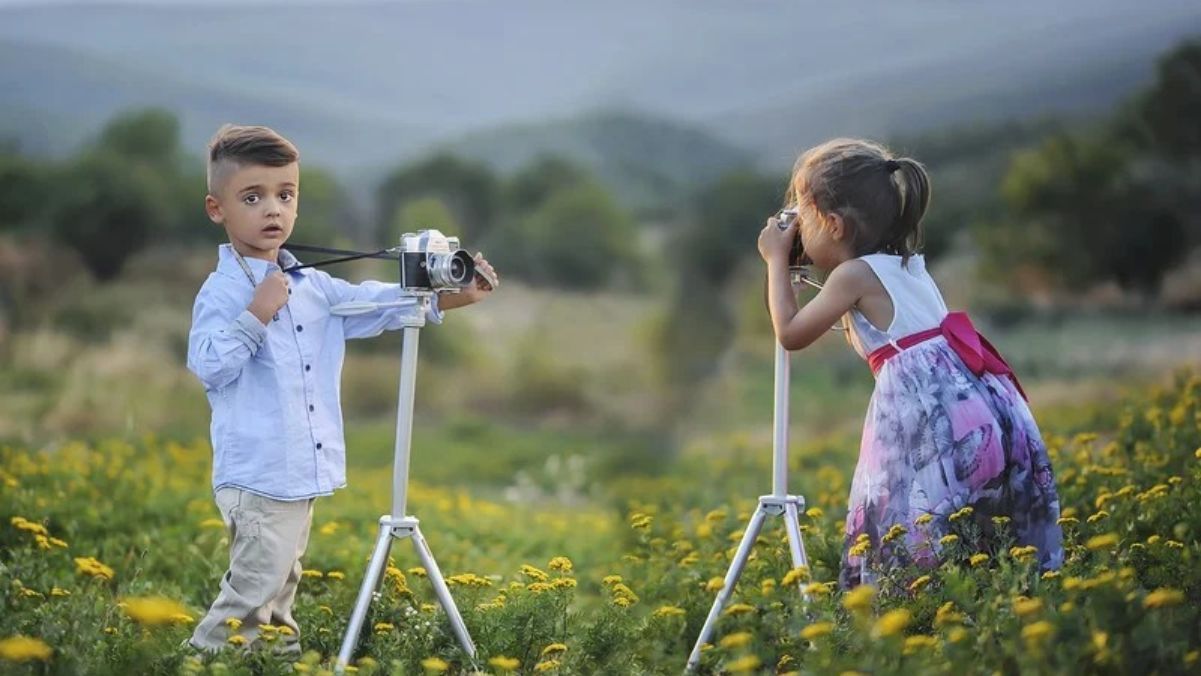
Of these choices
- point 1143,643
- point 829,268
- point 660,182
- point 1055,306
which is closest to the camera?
point 1143,643

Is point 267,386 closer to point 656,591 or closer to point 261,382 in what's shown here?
point 261,382

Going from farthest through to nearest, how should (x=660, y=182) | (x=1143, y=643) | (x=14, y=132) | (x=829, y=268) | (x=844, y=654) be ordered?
(x=14, y=132) < (x=660, y=182) < (x=829, y=268) < (x=844, y=654) < (x=1143, y=643)

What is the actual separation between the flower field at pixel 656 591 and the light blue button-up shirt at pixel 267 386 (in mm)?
392

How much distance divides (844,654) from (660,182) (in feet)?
31.9

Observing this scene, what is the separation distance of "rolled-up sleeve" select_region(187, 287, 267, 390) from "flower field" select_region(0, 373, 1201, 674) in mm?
573

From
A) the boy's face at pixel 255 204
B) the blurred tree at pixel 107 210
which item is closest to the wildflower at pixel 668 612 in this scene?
the boy's face at pixel 255 204

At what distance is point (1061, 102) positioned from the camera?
1297 cm

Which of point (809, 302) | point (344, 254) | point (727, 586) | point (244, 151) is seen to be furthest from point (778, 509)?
point (244, 151)

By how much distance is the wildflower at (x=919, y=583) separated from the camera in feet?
11.2

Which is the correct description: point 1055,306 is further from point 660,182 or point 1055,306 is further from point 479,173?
point 479,173

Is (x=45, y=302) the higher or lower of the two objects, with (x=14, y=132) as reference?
lower

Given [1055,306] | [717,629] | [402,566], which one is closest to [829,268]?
[717,629]

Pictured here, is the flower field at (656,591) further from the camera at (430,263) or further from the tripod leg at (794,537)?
the camera at (430,263)

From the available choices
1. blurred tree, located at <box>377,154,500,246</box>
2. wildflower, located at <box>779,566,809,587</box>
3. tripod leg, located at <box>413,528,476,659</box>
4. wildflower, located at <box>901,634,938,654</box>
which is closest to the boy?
tripod leg, located at <box>413,528,476,659</box>
